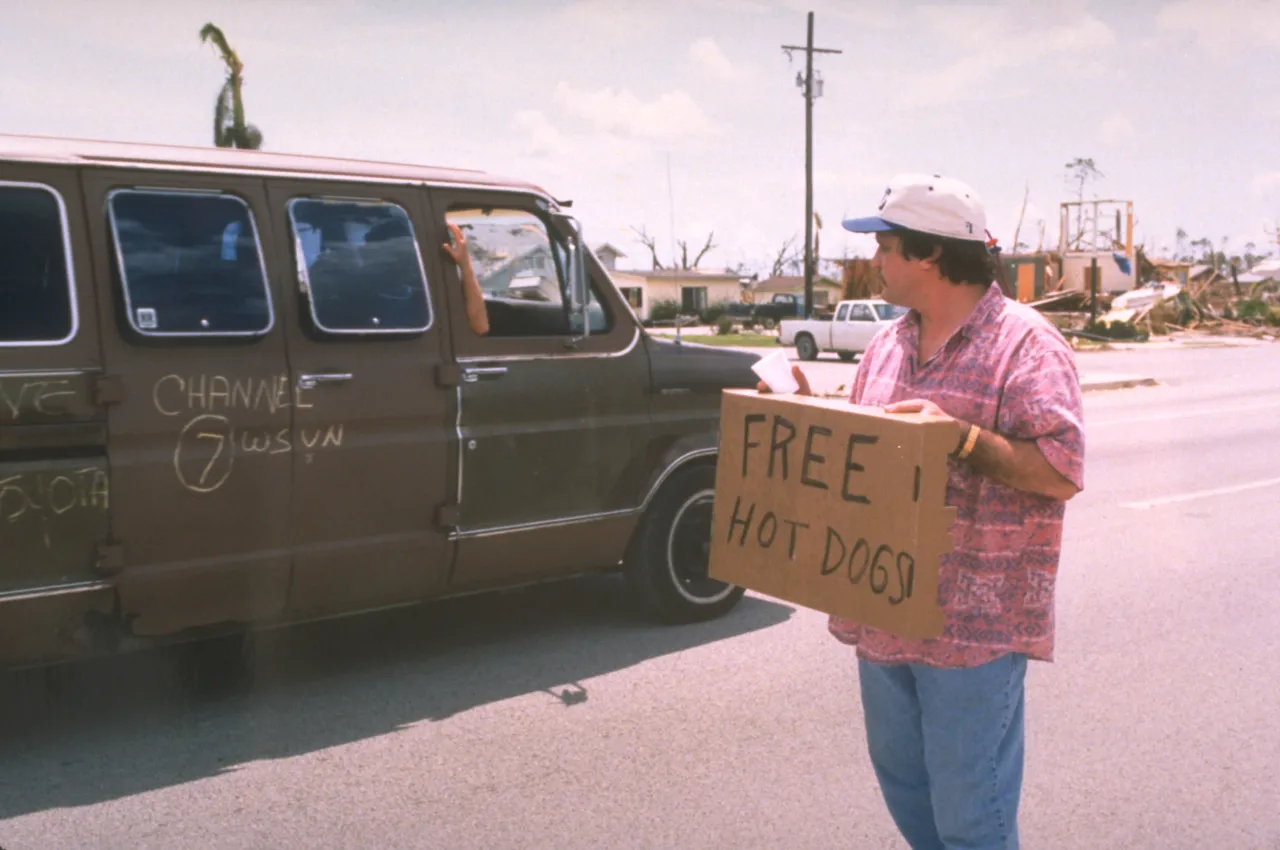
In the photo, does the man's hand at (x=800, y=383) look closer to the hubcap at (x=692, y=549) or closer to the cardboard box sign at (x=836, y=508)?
the cardboard box sign at (x=836, y=508)

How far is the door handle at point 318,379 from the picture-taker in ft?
15.7

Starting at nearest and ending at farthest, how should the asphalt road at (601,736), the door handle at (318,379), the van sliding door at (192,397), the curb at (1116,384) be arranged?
the asphalt road at (601,736), the van sliding door at (192,397), the door handle at (318,379), the curb at (1116,384)

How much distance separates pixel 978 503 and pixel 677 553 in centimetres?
357

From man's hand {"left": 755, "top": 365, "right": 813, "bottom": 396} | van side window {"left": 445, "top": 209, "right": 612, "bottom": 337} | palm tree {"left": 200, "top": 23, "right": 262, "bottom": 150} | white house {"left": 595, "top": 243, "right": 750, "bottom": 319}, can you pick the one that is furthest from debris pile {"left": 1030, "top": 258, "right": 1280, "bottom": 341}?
man's hand {"left": 755, "top": 365, "right": 813, "bottom": 396}

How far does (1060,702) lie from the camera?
517 cm

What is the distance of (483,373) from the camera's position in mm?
5297

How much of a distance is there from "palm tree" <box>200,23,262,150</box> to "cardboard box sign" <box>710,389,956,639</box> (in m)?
15.6

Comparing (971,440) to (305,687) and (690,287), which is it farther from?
(690,287)

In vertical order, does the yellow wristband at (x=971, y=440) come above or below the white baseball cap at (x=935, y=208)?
below

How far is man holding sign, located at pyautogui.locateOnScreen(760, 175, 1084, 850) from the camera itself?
2609mm

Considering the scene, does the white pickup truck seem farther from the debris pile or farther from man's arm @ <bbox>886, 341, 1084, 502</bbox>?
man's arm @ <bbox>886, 341, 1084, 502</bbox>

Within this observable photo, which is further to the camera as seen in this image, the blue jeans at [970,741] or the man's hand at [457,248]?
the man's hand at [457,248]

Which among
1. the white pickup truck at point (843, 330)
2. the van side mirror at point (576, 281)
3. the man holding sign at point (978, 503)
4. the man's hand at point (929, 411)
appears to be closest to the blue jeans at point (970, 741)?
the man holding sign at point (978, 503)

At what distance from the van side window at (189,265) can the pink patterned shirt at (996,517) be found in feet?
9.61
